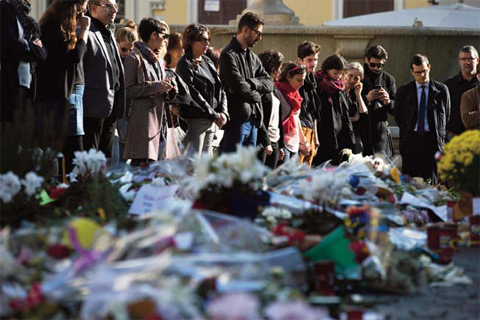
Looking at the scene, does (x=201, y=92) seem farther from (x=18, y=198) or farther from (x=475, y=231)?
(x=18, y=198)

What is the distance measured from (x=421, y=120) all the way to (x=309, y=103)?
1006mm

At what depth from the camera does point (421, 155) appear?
8.98 m

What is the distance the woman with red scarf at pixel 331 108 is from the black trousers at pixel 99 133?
8.52ft

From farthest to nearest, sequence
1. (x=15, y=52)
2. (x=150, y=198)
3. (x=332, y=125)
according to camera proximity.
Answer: (x=332, y=125)
(x=15, y=52)
(x=150, y=198)

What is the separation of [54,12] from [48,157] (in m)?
1.66

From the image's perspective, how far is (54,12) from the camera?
675 cm

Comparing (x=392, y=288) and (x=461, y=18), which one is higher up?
(x=461, y=18)

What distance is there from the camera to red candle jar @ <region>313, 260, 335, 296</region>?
3.99 metres

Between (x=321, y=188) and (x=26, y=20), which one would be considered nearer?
(x=321, y=188)

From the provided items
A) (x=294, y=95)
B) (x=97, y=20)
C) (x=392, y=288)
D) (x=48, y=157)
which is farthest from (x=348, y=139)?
(x=392, y=288)

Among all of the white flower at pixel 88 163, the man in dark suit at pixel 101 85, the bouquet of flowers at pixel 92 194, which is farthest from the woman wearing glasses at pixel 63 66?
the white flower at pixel 88 163

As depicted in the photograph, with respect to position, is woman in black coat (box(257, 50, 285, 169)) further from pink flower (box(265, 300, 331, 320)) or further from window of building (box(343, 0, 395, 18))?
window of building (box(343, 0, 395, 18))

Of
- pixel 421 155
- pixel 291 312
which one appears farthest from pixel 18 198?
pixel 421 155

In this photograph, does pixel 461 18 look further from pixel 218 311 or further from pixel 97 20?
pixel 218 311
